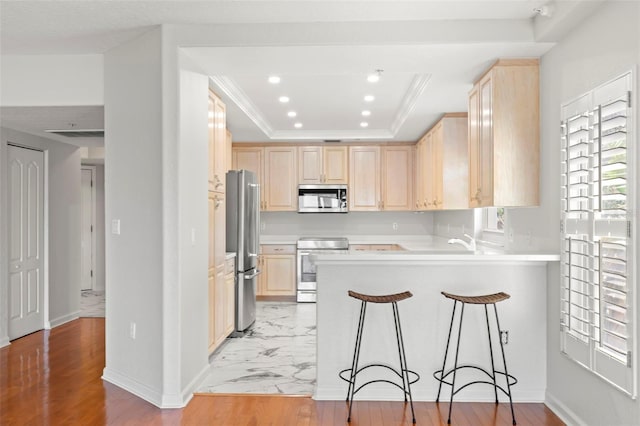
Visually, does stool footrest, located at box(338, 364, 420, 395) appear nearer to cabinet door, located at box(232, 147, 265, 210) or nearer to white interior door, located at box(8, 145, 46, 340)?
white interior door, located at box(8, 145, 46, 340)

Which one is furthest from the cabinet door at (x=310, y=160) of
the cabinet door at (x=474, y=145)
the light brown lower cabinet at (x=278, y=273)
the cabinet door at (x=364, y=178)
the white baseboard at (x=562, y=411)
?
the white baseboard at (x=562, y=411)

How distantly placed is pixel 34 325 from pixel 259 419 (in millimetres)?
3685

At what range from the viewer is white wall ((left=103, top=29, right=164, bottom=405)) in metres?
3.45

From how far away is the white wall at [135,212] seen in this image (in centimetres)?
345

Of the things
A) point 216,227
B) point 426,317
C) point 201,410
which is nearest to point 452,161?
point 426,317

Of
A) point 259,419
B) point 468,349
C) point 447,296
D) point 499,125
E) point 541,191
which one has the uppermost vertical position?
point 499,125

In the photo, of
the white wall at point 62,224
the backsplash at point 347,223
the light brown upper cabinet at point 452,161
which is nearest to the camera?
the light brown upper cabinet at point 452,161

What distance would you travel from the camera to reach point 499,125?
11.7ft

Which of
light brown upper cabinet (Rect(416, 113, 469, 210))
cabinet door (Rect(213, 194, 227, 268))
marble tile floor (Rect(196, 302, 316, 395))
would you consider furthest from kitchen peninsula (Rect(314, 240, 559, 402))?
light brown upper cabinet (Rect(416, 113, 469, 210))

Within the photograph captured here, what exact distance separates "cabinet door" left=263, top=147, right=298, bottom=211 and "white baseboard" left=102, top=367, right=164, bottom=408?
4030 mm

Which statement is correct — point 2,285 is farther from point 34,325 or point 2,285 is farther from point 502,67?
point 502,67

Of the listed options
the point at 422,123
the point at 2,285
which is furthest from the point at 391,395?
the point at 2,285

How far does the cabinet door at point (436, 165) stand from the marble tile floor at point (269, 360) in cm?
205

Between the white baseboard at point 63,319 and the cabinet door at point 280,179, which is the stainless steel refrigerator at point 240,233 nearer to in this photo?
the cabinet door at point 280,179
